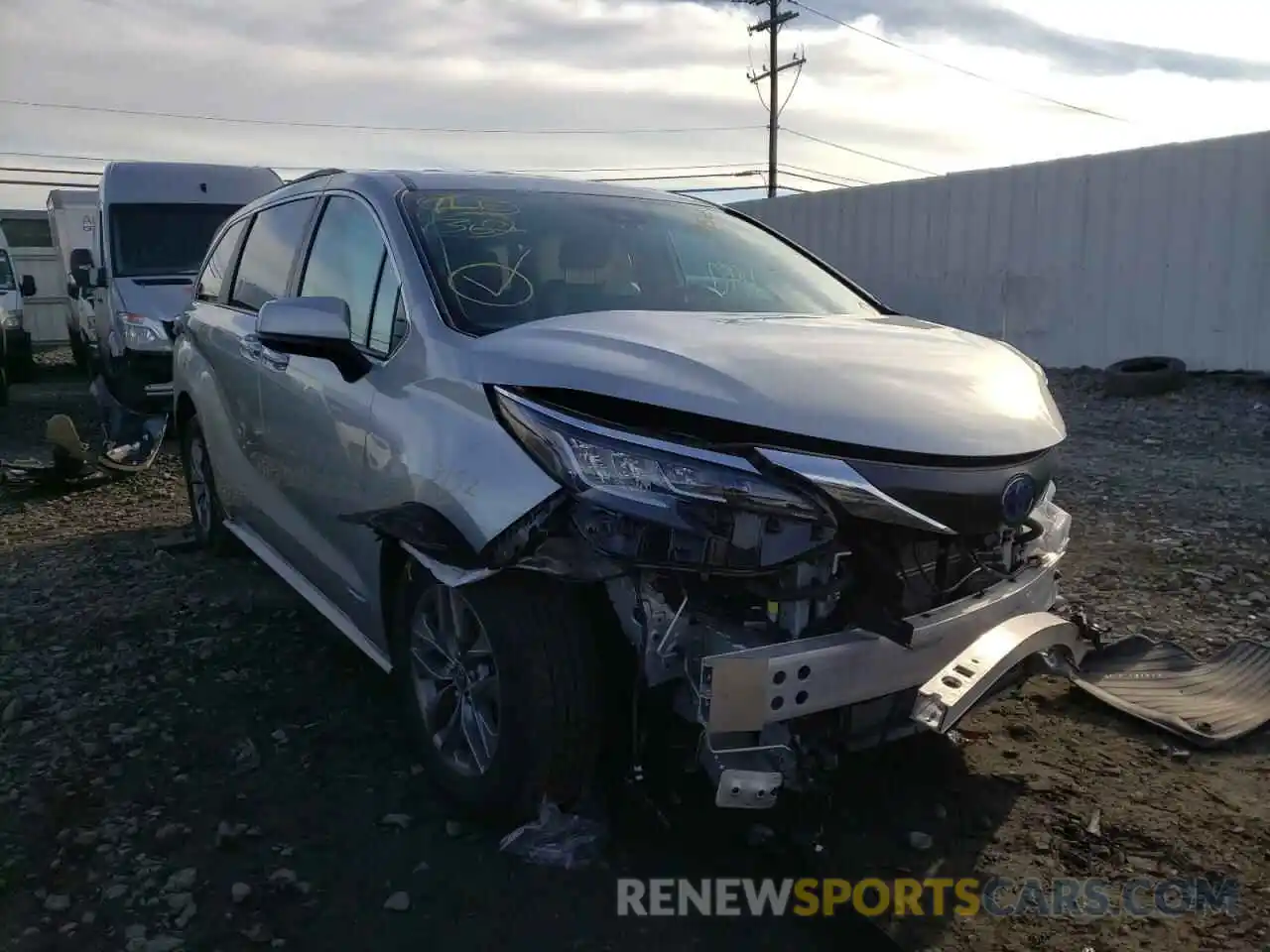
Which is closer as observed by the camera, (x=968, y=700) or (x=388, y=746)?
(x=968, y=700)

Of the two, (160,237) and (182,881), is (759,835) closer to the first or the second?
(182,881)

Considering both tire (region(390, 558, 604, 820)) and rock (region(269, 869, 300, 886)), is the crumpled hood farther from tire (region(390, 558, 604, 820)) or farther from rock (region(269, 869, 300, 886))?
tire (region(390, 558, 604, 820))

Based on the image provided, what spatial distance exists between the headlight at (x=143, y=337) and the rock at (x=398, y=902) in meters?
8.45

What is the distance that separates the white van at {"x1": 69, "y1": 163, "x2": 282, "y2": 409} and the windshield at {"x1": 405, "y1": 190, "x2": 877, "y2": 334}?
7.38 metres

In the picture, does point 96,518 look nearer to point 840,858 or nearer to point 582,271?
point 582,271

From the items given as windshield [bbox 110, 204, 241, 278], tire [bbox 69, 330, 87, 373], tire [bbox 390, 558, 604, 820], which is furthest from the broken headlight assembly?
tire [bbox 69, 330, 87, 373]

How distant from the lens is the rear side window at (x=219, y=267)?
504 cm

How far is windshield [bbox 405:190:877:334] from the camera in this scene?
3125 millimetres

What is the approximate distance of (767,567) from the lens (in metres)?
2.31

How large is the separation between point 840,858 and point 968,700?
1.95ft

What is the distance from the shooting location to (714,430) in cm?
239

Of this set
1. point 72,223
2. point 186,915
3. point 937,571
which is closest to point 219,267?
point 186,915

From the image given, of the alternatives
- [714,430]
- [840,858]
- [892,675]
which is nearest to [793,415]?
[714,430]

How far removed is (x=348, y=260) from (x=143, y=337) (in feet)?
23.8
